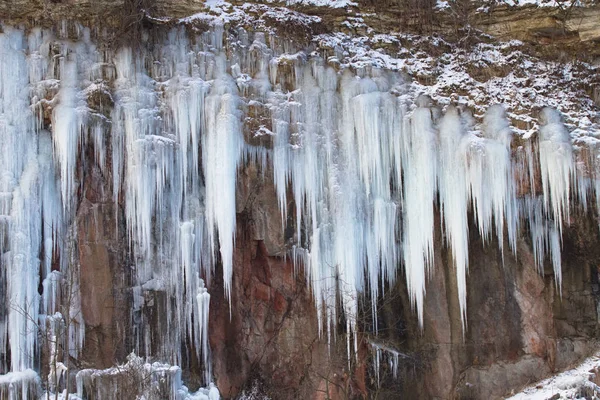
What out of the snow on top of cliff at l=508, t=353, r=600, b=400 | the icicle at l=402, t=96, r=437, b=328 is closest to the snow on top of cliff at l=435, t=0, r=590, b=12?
the icicle at l=402, t=96, r=437, b=328

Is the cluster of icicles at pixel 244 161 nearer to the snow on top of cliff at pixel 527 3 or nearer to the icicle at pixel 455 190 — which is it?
the icicle at pixel 455 190

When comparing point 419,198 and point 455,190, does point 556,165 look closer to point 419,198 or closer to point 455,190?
point 455,190

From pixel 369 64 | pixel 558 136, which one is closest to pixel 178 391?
pixel 369 64

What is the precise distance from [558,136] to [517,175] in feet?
3.09

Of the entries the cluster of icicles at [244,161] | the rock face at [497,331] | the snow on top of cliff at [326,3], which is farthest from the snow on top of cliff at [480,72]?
the rock face at [497,331]

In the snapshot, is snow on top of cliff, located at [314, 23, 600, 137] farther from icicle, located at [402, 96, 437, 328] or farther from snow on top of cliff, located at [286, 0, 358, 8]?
icicle, located at [402, 96, 437, 328]

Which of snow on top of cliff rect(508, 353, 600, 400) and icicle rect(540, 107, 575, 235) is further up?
icicle rect(540, 107, 575, 235)

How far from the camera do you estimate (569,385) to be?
1299 cm

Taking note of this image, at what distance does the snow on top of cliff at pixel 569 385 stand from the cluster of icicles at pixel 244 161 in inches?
71.2

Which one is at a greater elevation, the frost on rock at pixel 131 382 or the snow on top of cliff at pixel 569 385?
the frost on rock at pixel 131 382

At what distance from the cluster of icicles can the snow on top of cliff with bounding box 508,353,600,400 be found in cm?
181

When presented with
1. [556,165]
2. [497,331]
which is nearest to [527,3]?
[556,165]

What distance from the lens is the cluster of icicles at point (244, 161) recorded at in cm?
1294

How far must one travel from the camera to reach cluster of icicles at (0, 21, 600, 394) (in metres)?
12.9
